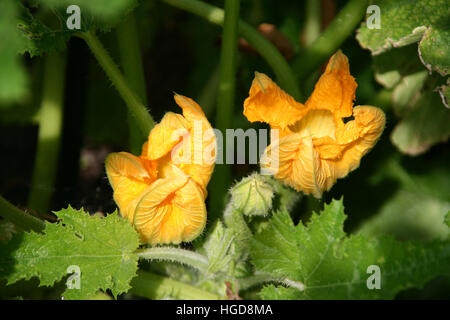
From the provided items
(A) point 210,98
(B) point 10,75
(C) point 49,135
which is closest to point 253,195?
(B) point 10,75

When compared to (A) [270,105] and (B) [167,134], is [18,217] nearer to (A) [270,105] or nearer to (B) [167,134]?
(B) [167,134]

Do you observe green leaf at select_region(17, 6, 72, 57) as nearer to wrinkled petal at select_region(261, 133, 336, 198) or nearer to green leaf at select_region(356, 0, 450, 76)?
wrinkled petal at select_region(261, 133, 336, 198)

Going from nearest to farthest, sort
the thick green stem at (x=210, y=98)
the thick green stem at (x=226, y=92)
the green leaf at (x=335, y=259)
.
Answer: the green leaf at (x=335, y=259) → the thick green stem at (x=226, y=92) → the thick green stem at (x=210, y=98)

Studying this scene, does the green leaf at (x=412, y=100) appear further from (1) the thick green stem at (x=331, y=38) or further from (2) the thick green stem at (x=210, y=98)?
(2) the thick green stem at (x=210, y=98)

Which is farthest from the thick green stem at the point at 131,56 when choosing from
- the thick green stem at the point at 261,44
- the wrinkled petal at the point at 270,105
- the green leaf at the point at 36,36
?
the wrinkled petal at the point at 270,105

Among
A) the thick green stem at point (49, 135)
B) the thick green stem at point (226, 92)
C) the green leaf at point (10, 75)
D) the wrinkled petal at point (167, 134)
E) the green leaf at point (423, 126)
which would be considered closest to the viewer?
the green leaf at point (10, 75)

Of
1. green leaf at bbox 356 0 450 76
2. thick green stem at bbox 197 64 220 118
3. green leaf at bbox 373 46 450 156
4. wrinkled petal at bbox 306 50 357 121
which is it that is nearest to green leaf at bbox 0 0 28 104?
wrinkled petal at bbox 306 50 357 121
